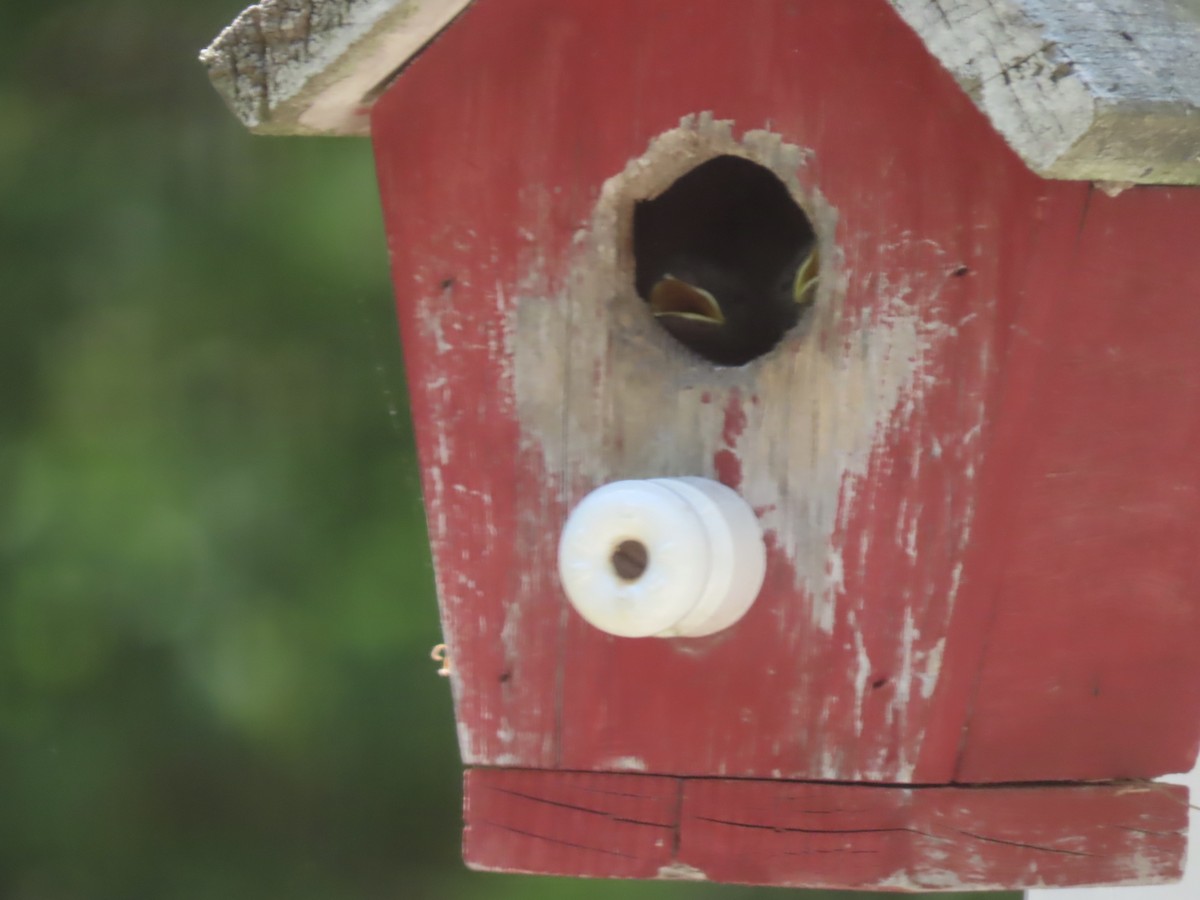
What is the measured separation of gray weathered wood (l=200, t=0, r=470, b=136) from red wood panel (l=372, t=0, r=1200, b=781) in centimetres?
4

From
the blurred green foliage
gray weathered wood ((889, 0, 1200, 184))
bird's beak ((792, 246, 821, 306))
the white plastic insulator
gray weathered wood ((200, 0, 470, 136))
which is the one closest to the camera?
gray weathered wood ((889, 0, 1200, 184))

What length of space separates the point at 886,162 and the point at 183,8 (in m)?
1.78

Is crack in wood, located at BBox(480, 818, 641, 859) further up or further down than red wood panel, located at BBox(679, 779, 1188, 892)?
further down

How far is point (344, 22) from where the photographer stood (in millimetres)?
1331

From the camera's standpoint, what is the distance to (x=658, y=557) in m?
1.22

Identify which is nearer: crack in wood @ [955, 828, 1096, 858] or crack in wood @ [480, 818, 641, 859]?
crack in wood @ [955, 828, 1096, 858]

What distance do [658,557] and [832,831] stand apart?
0.26 m

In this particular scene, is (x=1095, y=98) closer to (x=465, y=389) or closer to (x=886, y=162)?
(x=886, y=162)

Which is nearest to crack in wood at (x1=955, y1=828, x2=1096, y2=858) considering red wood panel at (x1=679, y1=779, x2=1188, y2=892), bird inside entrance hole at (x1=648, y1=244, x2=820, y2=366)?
red wood panel at (x1=679, y1=779, x2=1188, y2=892)

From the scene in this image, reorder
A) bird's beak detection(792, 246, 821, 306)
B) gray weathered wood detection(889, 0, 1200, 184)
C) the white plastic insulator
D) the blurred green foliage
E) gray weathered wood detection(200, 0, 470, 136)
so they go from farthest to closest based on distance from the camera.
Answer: the blurred green foliage
bird's beak detection(792, 246, 821, 306)
gray weathered wood detection(200, 0, 470, 136)
the white plastic insulator
gray weathered wood detection(889, 0, 1200, 184)

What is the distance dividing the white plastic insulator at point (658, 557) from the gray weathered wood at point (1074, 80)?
324 mm

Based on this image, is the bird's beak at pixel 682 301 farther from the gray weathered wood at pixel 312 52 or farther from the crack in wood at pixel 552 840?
the crack in wood at pixel 552 840

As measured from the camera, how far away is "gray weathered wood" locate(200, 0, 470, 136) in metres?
1.33

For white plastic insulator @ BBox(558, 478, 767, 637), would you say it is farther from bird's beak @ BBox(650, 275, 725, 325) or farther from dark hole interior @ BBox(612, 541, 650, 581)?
bird's beak @ BBox(650, 275, 725, 325)
